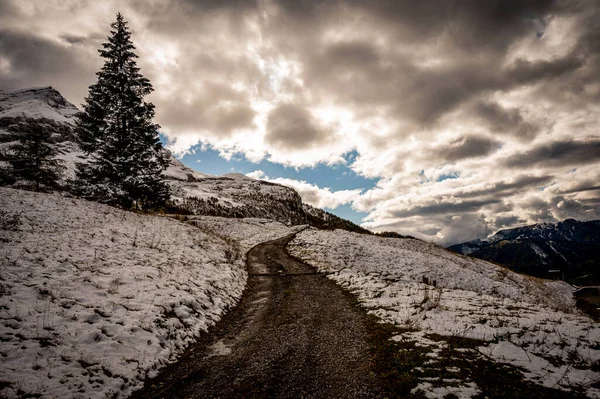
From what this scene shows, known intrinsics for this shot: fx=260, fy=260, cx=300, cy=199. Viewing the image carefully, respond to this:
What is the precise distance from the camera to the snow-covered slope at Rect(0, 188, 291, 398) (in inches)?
218

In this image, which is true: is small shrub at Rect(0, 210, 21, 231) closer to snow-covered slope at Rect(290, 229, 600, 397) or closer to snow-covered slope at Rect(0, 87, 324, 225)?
snow-covered slope at Rect(290, 229, 600, 397)

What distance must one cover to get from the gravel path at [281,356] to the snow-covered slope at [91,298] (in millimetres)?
756

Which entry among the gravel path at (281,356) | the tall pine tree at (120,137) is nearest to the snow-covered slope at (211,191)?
the tall pine tree at (120,137)

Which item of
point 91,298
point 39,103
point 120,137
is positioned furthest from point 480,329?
point 39,103

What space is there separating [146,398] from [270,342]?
138 inches

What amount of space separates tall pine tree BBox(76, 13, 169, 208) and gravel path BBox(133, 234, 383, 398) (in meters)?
14.8

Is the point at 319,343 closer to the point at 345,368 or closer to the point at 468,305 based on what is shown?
the point at 345,368

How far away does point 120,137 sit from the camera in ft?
69.8

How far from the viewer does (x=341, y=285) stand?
48.9 feet

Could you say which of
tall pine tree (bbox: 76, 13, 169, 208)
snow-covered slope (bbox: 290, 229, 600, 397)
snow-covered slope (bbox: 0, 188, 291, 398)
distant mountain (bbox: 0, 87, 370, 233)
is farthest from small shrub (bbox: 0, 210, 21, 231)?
distant mountain (bbox: 0, 87, 370, 233)

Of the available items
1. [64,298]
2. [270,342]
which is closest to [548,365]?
[270,342]

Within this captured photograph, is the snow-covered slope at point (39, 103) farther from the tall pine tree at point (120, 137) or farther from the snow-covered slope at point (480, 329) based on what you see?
the snow-covered slope at point (480, 329)

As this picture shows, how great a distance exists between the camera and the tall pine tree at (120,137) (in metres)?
20.1

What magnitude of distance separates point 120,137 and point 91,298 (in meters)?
17.6
